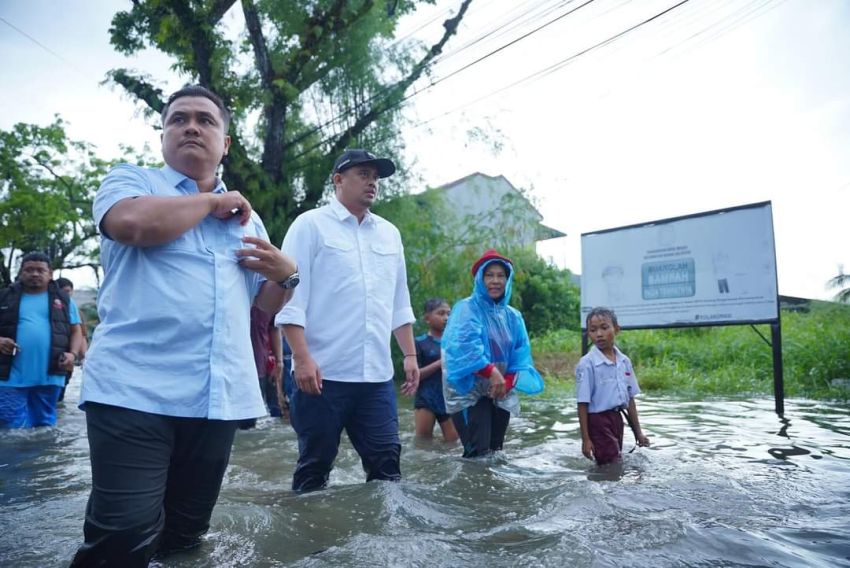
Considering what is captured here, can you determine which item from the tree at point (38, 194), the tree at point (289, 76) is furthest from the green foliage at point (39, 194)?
the tree at point (289, 76)

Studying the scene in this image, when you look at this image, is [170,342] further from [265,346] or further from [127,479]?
[265,346]

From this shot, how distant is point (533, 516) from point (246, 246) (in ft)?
6.88

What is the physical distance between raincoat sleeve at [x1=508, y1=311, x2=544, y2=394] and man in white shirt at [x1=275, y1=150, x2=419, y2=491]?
58.1 inches

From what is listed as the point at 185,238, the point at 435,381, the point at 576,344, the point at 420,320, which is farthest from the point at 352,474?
the point at 576,344

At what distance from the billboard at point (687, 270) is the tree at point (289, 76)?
263 inches

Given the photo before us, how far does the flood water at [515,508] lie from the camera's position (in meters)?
2.67

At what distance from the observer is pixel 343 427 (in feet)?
11.6

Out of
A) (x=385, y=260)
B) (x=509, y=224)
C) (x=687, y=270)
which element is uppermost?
(x=509, y=224)

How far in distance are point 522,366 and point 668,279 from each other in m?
5.11

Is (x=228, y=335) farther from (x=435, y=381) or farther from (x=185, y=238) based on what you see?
(x=435, y=381)

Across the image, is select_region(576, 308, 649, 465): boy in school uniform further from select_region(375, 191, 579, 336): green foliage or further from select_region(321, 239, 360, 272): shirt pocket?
select_region(375, 191, 579, 336): green foliage

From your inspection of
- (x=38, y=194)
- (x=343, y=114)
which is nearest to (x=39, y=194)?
(x=38, y=194)

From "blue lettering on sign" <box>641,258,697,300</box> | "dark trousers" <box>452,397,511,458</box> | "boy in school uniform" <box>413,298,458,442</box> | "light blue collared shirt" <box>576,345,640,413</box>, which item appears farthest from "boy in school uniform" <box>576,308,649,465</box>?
"blue lettering on sign" <box>641,258,697,300</box>

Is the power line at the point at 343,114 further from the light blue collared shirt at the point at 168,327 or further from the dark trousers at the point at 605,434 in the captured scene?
the light blue collared shirt at the point at 168,327
